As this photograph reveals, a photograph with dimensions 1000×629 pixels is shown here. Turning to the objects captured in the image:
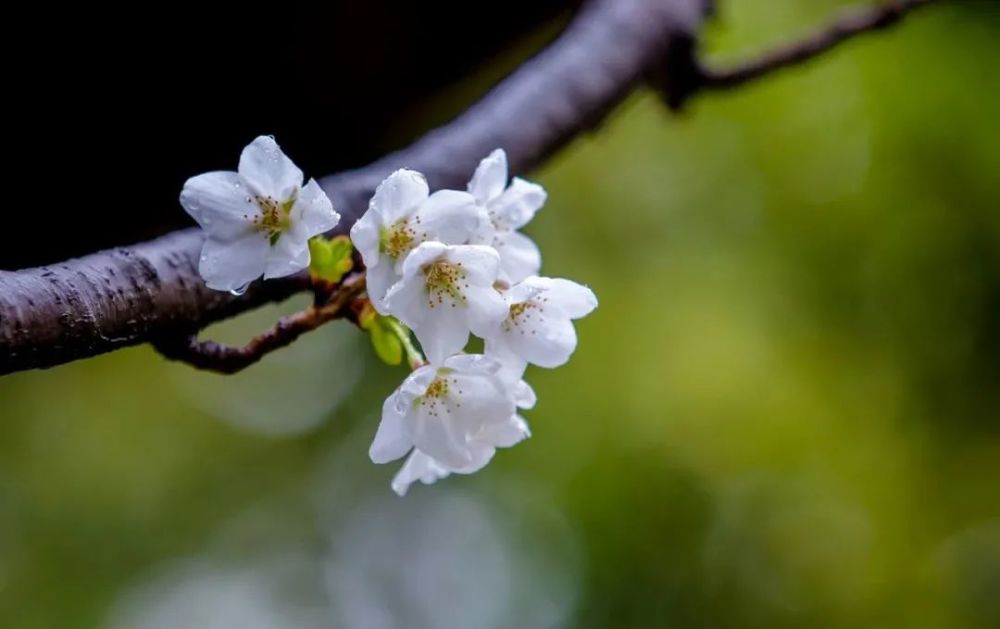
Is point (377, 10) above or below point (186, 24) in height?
below

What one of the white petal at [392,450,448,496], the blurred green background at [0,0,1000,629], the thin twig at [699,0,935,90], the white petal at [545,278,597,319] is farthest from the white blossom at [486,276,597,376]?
the blurred green background at [0,0,1000,629]

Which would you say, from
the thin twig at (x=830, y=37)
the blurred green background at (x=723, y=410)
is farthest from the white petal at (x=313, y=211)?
the blurred green background at (x=723, y=410)

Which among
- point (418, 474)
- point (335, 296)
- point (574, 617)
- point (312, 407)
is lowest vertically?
point (574, 617)

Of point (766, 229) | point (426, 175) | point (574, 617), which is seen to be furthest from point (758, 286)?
point (426, 175)

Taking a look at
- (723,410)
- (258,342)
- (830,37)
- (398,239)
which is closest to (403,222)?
(398,239)

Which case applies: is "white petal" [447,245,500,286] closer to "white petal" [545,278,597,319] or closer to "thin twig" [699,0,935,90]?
"white petal" [545,278,597,319]

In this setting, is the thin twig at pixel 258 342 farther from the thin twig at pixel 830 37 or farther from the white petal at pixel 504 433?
the thin twig at pixel 830 37

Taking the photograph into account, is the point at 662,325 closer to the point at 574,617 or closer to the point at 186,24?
the point at 574,617
